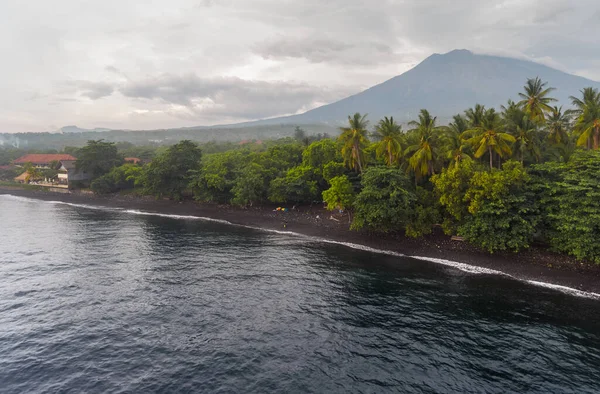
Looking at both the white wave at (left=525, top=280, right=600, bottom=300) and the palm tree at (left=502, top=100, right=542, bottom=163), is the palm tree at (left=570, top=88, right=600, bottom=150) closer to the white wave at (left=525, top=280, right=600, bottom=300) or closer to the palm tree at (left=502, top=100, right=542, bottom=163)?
the palm tree at (left=502, top=100, right=542, bottom=163)

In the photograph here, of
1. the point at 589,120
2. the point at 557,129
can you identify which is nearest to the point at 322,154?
the point at 557,129

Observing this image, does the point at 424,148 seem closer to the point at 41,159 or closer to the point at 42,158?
the point at 41,159

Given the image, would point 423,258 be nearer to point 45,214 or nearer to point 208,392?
point 208,392

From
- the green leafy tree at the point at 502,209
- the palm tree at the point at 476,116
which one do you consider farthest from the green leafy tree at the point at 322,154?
the green leafy tree at the point at 502,209

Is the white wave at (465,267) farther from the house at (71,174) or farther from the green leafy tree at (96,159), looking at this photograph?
the house at (71,174)

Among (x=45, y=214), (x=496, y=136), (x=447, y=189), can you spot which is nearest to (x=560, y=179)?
(x=496, y=136)

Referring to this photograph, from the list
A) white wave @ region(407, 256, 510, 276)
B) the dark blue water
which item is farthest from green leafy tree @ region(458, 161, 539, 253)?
the dark blue water
